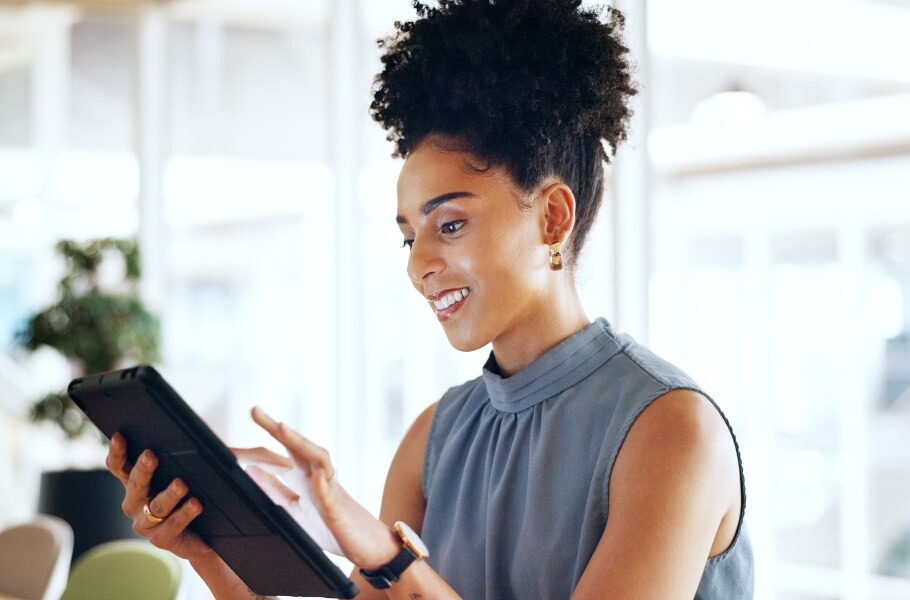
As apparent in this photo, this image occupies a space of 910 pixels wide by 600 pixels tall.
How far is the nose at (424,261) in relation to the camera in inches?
58.7

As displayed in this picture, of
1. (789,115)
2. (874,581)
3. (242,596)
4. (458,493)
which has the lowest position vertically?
(874,581)

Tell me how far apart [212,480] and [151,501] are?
180 mm

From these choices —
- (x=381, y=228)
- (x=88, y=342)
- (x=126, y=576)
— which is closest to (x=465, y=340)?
(x=126, y=576)

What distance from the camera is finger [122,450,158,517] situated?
131 cm

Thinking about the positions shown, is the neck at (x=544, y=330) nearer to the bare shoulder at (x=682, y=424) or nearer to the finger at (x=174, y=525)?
the bare shoulder at (x=682, y=424)

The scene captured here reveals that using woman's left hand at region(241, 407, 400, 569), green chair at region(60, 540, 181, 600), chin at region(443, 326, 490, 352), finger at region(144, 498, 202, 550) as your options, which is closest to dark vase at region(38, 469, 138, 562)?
green chair at region(60, 540, 181, 600)

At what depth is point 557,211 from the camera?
4.99ft

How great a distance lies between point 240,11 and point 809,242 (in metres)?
2.92

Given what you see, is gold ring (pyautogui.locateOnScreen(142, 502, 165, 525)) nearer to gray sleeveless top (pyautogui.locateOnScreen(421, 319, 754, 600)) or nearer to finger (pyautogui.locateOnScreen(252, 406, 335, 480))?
finger (pyautogui.locateOnScreen(252, 406, 335, 480))

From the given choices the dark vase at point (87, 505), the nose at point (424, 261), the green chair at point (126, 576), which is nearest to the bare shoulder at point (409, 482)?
the nose at point (424, 261)

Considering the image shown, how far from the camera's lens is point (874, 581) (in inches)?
187

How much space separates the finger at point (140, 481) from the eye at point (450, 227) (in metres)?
0.50

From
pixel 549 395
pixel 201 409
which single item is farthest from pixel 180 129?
pixel 549 395

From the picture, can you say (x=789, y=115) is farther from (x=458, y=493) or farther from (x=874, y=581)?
(x=458, y=493)
